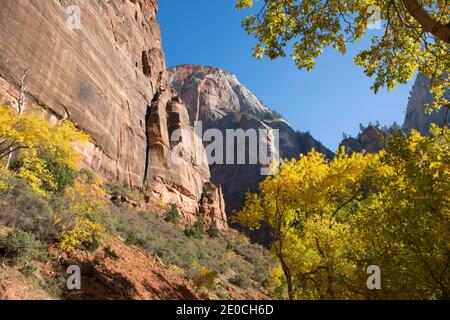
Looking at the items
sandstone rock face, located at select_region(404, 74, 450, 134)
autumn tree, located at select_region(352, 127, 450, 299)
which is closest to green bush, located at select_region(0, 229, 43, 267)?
autumn tree, located at select_region(352, 127, 450, 299)

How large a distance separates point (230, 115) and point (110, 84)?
284 feet

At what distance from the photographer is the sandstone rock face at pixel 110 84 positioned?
24.7 metres

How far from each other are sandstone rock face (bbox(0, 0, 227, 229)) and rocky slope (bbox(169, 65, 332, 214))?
127ft

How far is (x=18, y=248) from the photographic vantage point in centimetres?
1154

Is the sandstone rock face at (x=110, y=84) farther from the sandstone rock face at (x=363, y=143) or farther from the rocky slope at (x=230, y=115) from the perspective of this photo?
the sandstone rock face at (x=363, y=143)

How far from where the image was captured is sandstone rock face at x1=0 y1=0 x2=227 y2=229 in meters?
24.7

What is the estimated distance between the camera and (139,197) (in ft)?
122

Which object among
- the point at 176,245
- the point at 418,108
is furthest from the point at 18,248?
the point at 418,108

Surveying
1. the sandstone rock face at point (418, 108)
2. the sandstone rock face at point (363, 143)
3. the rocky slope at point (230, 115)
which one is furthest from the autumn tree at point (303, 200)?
the sandstone rock face at point (418, 108)

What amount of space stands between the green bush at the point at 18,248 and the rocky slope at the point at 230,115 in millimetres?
83590

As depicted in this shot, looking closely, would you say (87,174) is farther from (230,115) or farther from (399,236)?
(230,115)
